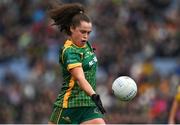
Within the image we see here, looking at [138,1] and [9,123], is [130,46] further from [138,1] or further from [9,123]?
[9,123]

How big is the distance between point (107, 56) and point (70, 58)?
8554 millimetres

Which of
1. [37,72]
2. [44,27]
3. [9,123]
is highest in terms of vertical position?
[44,27]

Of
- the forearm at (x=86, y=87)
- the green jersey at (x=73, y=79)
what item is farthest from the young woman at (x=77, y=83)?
the forearm at (x=86, y=87)

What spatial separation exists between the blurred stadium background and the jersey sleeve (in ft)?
21.2

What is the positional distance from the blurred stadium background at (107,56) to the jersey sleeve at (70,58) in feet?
21.2

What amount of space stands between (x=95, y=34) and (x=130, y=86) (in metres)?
9.48

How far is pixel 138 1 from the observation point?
17.6m

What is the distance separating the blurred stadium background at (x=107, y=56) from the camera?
15.0 m

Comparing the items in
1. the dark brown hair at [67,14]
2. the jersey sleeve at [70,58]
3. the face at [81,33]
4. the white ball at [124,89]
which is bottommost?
the white ball at [124,89]

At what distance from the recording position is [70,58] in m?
7.77

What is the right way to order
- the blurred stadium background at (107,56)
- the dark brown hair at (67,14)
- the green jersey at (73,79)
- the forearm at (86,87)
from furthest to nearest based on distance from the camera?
the blurred stadium background at (107,56)
the dark brown hair at (67,14)
the green jersey at (73,79)
the forearm at (86,87)

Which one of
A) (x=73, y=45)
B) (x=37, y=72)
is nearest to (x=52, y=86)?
(x=37, y=72)

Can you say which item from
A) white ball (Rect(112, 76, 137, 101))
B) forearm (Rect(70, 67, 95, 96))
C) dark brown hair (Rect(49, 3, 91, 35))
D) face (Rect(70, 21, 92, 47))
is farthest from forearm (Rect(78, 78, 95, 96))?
dark brown hair (Rect(49, 3, 91, 35))

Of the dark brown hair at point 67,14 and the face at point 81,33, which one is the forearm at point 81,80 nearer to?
the face at point 81,33
